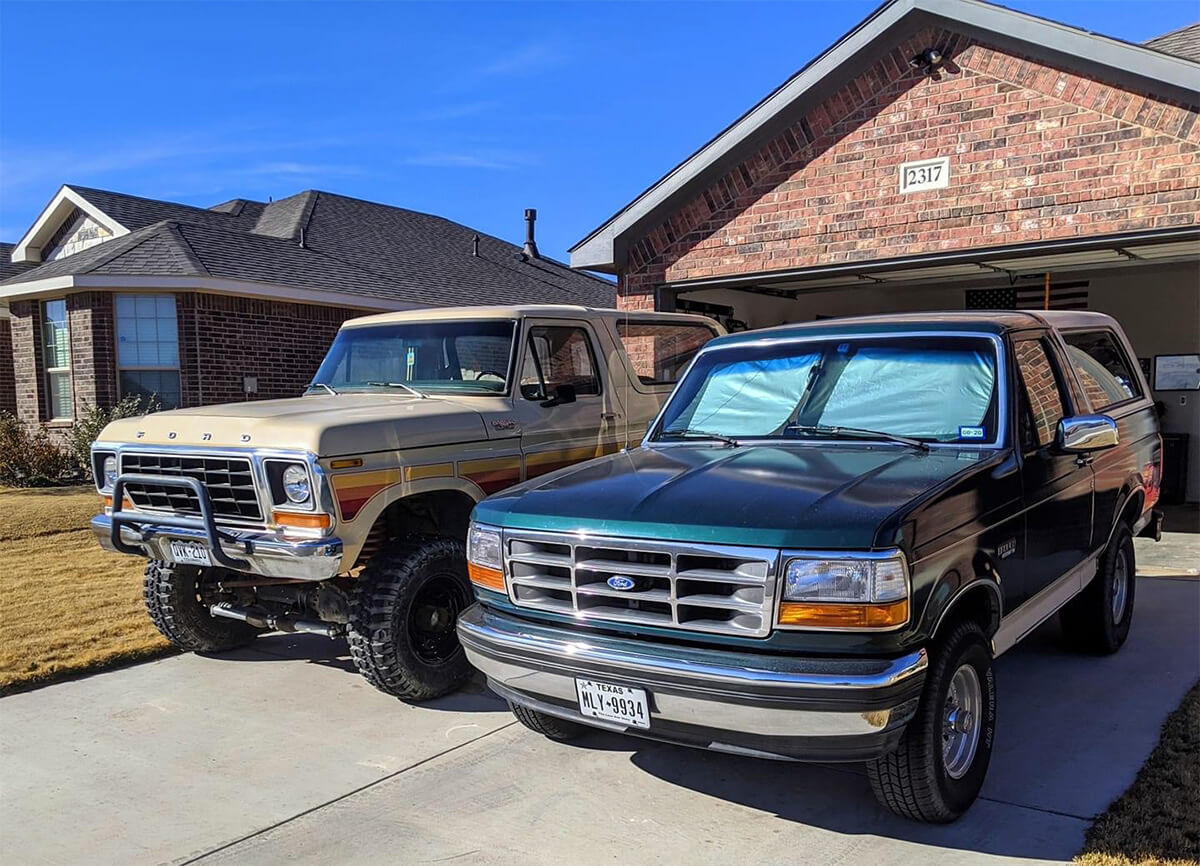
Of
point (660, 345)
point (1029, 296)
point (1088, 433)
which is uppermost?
point (1029, 296)

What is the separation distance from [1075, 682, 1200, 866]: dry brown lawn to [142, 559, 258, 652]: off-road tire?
16.7 feet

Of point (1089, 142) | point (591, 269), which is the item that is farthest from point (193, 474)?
point (1089, 142)

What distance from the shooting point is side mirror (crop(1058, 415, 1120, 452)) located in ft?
13.8

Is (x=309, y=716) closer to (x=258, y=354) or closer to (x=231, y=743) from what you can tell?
(x=231, y=743)

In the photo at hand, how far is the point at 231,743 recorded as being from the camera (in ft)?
15.6

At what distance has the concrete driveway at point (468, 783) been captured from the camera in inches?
142

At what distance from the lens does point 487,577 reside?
4.02m

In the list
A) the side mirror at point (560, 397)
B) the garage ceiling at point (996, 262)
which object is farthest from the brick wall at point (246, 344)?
the side mirror at point (560, 397)

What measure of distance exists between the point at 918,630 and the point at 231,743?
11.3ft

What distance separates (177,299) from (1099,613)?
13.0 meters

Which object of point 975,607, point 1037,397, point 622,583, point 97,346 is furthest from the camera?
point 97,346

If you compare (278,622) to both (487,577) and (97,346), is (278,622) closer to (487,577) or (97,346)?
(487,577)

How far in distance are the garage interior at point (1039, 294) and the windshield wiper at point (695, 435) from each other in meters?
5.49

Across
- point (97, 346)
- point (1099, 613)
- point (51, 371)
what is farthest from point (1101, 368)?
point (51, 371)
